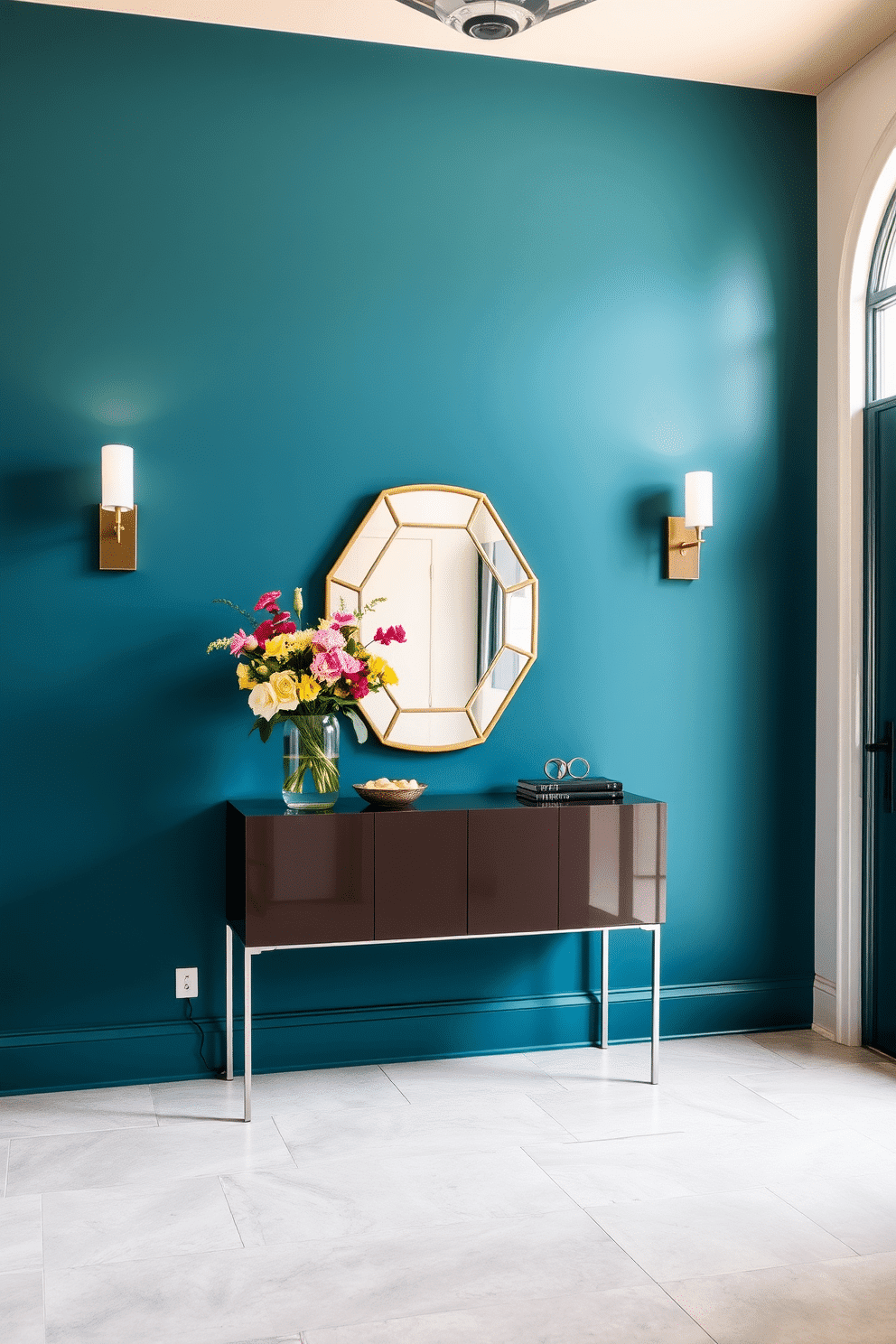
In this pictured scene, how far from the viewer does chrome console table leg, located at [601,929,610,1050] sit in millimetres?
3969

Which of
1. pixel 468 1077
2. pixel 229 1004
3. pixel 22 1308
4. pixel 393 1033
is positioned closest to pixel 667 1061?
pixel 468 1077

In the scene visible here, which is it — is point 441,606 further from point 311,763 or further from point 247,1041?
point 247,1041

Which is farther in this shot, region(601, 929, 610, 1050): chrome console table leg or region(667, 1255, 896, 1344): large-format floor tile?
region(601, 929, 610, 1050): chrome console table leg

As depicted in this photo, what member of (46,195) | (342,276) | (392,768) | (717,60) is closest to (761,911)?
(392,768)

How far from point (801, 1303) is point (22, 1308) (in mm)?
1570

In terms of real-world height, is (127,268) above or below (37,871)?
above

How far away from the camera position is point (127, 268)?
3.66 meters

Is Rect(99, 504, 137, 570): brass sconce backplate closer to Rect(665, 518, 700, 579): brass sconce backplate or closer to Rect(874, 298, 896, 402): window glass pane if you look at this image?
Rect(665, 518, 700, 579): brass sconce backplate

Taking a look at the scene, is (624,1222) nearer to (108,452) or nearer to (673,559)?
(673,559)

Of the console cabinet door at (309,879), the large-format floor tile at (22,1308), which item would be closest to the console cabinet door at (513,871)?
the console cabinet door at (309,879)

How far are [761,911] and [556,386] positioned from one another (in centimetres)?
201

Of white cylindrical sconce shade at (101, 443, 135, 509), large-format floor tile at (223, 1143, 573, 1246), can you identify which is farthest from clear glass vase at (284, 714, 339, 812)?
large-format floor tile at (223, 1143, 573, 1246)

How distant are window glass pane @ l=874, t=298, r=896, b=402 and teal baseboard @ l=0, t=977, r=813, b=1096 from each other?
2129 millimetres

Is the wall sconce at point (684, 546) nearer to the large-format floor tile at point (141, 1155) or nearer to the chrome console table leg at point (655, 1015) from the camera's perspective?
the chrome console table leg at point (655, 1015)
